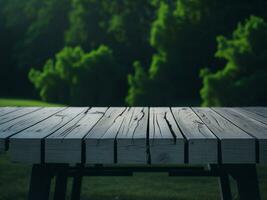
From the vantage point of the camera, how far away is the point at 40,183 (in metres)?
2.99

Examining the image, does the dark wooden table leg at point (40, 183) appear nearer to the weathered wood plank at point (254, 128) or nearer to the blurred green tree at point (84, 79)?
the weathered wood plank at point (254, 128)

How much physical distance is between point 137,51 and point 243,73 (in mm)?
17687

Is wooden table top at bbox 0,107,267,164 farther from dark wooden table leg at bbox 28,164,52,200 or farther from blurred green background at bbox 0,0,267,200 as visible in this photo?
blurred green background at bbox 0,0,267,200

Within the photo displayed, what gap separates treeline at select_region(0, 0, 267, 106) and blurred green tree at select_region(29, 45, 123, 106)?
5cm

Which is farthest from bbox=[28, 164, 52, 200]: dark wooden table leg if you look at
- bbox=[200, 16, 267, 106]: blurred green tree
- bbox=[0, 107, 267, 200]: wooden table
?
bbox=[200, 16, 267, 106]: blurred green tree

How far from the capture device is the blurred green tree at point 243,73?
2198cm

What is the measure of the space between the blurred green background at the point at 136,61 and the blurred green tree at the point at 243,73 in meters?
0.04

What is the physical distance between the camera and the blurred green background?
7.08m

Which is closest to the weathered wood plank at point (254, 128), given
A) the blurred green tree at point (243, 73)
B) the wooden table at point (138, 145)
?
the wooden table at point (138, 145)

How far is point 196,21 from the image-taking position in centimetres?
3069

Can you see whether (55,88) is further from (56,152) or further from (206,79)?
(56,152)

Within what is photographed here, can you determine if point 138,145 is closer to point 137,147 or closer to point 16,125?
point 137,147

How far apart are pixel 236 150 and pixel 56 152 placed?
30.9 inches

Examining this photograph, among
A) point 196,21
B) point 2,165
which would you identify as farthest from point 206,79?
point 2,165
